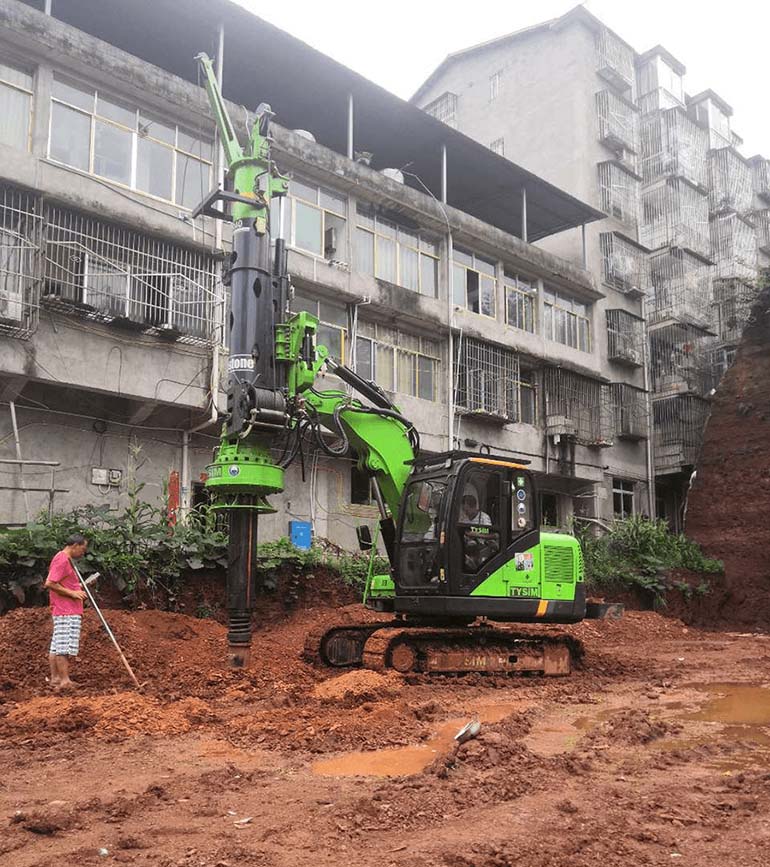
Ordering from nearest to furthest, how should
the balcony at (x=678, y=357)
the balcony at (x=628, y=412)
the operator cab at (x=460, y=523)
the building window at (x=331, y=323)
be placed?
1. the operator cab at (x=460, y=523)
2. the building window at (x=331, y=323)
3. the balcony at (x=628, y=412)
4. the balcony at (x=678, y=357)

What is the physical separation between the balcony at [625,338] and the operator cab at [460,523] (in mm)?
19610

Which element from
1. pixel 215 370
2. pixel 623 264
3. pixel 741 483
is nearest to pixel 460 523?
pixel 215 370

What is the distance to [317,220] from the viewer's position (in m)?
20.5

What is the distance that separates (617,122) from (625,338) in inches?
321

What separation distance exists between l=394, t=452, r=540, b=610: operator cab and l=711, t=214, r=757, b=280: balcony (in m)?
28.2

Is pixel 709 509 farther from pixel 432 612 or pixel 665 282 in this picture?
pixel 432 612

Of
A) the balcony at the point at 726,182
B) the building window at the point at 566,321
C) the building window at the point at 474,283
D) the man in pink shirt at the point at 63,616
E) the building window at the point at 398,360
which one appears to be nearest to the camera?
the man in pink shirt at the point at 63,616

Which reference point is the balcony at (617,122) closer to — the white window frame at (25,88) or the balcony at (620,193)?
the balcony at (620,193)

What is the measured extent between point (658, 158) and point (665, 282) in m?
5.16

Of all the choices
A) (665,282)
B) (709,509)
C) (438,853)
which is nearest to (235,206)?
(438,853)

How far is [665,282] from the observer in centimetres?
A: 3225

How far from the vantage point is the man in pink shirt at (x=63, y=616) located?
856cm

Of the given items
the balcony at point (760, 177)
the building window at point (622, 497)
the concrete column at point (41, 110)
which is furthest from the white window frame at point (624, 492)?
the concrete column at point (41, 110)

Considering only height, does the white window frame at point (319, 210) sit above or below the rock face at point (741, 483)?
above
